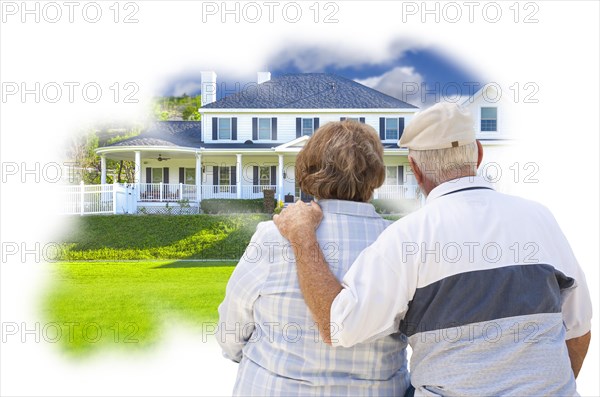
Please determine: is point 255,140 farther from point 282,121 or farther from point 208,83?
point 208,83

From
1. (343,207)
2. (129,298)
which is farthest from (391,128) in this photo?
(343,207)

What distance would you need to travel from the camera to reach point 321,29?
3049mm

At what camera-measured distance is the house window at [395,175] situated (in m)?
2.64

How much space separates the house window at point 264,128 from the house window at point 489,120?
1314 millimetres

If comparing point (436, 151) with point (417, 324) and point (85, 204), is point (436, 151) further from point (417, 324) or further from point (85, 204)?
point (85, 204)

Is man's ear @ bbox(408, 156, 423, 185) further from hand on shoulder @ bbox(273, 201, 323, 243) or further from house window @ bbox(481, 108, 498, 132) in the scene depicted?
house window @ bbox(481, 108, 498, 132)

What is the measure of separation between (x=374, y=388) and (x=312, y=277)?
0.79 feet

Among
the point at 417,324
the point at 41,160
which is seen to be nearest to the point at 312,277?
the point at 417,324

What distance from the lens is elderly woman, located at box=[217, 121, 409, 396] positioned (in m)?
0.91

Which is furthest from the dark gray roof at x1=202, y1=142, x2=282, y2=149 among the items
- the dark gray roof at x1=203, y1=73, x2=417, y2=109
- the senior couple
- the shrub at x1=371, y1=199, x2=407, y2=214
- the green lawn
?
the senior couple

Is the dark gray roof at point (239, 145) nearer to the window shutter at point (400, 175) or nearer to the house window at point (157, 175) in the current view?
the house window at point (157, 175)

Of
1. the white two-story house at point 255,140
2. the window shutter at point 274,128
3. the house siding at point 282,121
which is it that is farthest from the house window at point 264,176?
the window shutter at point 274,128

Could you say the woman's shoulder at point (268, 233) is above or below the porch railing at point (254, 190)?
below

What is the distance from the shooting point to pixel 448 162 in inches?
32.9
